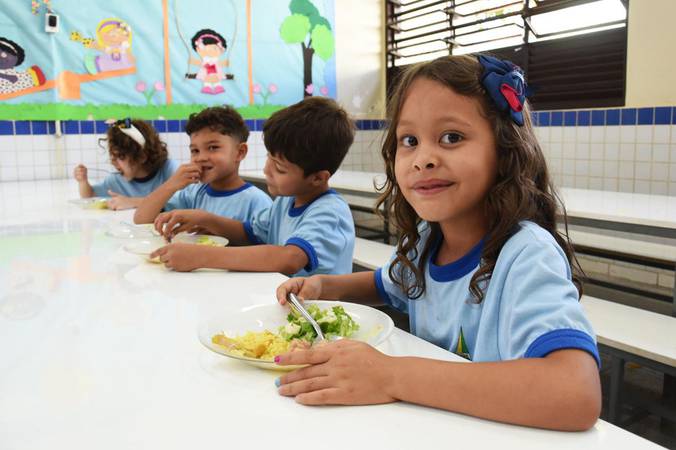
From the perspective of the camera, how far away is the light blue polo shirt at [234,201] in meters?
2.26

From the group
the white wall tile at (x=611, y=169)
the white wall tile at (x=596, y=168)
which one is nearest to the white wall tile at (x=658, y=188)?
the white wall tile at (x=611, y=169)

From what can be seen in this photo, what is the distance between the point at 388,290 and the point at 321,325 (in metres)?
0.32

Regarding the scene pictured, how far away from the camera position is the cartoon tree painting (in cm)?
489

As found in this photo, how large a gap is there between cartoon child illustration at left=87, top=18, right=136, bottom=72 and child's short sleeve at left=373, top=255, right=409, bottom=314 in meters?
3.68

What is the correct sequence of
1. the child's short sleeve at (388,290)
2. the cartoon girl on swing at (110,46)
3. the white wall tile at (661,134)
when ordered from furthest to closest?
the cartoon girl on swing at (110,46), the white wall tile at (661,134), the child's short sleeve at (388,290)

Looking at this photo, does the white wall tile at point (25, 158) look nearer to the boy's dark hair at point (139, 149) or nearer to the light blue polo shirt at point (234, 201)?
the boy's dark hair at point (139, 149)

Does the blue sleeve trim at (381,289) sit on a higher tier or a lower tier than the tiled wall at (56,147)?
lower

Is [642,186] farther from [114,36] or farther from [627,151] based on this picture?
[114,36]

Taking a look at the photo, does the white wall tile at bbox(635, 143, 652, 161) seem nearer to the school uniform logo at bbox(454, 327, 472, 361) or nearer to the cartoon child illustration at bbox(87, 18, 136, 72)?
the school uniform logo at bbox(454, 327, 472, 361)

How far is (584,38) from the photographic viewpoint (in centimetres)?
355

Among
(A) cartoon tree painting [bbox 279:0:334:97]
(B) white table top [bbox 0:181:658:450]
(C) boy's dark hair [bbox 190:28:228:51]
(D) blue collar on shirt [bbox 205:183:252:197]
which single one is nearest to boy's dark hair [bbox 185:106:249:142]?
(D) blue collar on shirt [bbox 205:183:252:197]

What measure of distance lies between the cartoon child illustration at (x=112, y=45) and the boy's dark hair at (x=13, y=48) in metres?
0.45

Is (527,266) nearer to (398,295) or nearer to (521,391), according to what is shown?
(521,391)

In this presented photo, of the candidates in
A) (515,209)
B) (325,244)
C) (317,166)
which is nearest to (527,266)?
(515,209)
